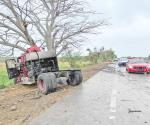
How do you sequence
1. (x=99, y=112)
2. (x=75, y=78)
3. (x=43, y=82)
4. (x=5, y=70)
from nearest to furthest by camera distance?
1. (x=99, y=112)
2. (x=43, y=82)
3. (x=75, y=78)
4. (x=5, y=70)

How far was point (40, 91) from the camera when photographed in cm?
1934

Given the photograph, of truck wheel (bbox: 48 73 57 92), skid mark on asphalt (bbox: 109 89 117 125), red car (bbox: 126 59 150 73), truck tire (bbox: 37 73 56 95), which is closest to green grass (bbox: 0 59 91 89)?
red car (bbox: 126 59 150 73)

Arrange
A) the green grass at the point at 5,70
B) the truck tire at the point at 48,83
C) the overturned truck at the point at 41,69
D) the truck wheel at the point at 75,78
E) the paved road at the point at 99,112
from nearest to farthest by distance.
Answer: the paved road at the point at 99,112, the truck tire at the point at 48,83, the overturned truck at the point at 41,69, the truck wheel at the point at 75,78, the green grass at the point at 5,70

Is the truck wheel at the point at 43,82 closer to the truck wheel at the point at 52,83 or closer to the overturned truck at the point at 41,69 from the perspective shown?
the overturned truck at the point at 41,69

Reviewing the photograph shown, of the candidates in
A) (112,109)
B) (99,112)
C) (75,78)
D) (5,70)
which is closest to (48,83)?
(75,78)

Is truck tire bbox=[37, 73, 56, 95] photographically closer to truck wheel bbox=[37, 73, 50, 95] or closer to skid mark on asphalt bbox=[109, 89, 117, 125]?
truck wheel bbox=[37, 73, 50, 95]

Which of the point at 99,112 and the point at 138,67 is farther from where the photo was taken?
the point at 138,67

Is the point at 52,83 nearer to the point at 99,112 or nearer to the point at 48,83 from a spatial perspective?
the point at 48,83

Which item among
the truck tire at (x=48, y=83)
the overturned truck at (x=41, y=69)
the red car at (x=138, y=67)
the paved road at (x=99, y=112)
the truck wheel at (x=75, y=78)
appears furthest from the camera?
the red car at (x=138, y=67)

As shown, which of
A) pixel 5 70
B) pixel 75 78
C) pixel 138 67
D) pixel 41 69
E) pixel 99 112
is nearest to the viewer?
pixel 99 112

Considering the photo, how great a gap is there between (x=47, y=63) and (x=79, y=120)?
37.4 ft

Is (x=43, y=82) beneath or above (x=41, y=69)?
beneath

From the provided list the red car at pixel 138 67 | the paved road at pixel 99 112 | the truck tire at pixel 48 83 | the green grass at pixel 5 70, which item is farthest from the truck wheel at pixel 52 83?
the red car at pixel 138 67

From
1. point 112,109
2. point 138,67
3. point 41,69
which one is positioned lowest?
point 112,109
